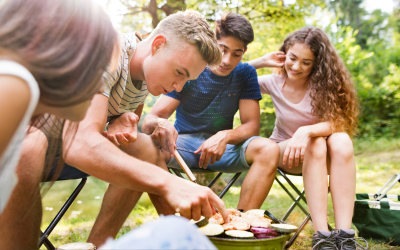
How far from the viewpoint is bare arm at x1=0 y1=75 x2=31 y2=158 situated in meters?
0.67

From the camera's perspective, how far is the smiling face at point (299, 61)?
2.57m

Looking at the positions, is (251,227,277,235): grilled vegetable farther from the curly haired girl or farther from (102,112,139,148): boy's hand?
(102,112,139,148): boy's hand

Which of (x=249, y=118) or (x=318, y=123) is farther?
(x=249, y=118)

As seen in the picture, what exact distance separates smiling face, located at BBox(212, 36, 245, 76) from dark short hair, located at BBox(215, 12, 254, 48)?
38mm

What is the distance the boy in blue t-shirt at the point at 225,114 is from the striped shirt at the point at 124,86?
25 cm

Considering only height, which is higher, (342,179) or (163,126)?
(163,126)

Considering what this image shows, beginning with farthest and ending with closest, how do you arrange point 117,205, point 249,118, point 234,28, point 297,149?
point 249,118 → point 234,28 → point 297,149 → point 117,205

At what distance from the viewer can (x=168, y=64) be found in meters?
1.85

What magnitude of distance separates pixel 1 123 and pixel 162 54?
1.27 metres

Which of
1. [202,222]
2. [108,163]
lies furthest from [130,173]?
[202,222]

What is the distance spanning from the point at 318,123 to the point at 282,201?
245 centimetres

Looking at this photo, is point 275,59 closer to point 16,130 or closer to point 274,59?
point 274,59

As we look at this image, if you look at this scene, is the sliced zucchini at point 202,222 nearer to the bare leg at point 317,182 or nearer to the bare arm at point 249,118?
the bare leg at point 317,182

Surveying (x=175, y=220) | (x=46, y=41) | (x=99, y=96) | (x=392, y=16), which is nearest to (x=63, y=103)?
(x=46, y=41)
